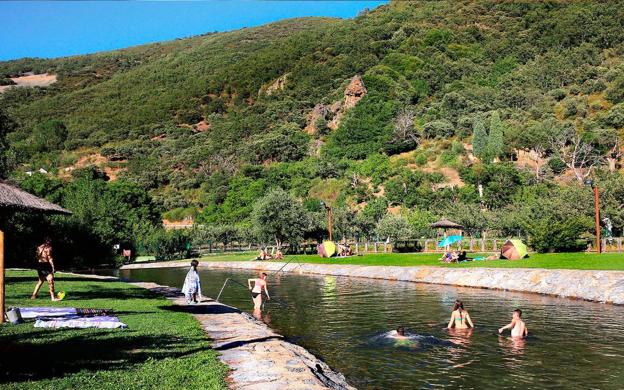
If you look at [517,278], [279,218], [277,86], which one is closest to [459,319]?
[517,278]

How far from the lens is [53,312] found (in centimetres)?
1463

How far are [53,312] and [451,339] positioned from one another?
1129cm

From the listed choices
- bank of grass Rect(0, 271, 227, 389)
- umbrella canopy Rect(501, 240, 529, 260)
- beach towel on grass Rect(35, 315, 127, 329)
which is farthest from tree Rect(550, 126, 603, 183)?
beach towel on grass Rect(35, 315, 127, 329)

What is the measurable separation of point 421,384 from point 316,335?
589 centimetres

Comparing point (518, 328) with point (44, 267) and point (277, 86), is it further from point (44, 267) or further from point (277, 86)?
point (277, 86)

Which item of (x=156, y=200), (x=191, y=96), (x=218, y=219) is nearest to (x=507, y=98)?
(x=218, y=219)

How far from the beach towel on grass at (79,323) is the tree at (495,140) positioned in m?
85.7

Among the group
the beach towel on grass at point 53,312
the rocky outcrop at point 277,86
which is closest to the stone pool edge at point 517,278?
the beach towel on grass at point 53,312

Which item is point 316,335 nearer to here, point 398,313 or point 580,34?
point 398,313

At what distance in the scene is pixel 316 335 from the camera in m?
16.9

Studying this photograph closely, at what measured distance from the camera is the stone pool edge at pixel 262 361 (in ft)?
30.0

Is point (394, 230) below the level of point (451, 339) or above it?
above

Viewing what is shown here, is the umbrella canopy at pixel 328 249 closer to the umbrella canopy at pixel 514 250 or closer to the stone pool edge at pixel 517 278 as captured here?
the stone pool edge at pixel 517 278

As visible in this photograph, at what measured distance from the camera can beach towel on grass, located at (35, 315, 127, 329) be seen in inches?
504
